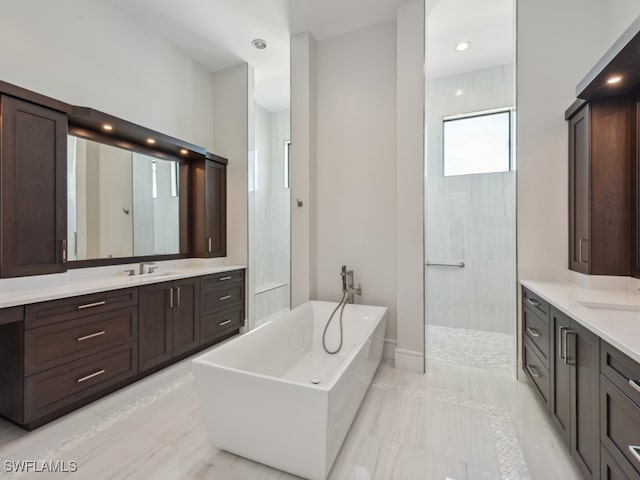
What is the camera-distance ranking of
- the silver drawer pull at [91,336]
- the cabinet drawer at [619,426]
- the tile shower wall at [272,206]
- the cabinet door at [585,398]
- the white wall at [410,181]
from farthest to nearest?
the tile shower wall at [272,206] < the white wall at [410,181] < the silver drawer pull at [91,336] < the cabinet door at [585,398] < the cabinet drawer at [619,426]

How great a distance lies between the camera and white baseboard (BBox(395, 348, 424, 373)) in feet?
8.47

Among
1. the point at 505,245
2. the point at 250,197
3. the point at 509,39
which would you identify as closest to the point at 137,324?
the point at 250,197

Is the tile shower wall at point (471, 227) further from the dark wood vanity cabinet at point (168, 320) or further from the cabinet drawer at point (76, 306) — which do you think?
the cabinet drawer at point (76, 306)

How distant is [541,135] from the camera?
2.33 m

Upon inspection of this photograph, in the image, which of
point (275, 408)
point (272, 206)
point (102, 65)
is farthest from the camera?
point (272, 206)

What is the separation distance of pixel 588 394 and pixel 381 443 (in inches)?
41.8

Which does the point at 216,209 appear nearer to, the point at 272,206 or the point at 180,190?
the point at 180,190

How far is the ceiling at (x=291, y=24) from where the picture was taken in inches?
105

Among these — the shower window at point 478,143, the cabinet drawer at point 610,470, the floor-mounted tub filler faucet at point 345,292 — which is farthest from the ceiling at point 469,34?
the cabinet drawer at point 610,470

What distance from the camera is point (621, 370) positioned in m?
1.03

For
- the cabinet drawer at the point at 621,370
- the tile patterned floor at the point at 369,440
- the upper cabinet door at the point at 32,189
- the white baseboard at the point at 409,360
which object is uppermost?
the upper cabinet door at the point at 32,189

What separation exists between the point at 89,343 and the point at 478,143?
4.58 metres

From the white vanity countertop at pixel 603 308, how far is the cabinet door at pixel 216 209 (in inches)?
129

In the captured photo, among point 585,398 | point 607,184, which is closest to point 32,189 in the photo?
point 585,398
